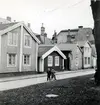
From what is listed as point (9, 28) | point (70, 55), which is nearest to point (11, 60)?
point (9, 28)

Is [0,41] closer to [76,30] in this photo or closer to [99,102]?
[99,102]

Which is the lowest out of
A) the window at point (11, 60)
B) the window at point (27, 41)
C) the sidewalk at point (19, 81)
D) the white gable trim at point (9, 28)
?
the sidewalk at point (19, 81)

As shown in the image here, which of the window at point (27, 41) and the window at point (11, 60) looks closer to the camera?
the window at point (11, 60)

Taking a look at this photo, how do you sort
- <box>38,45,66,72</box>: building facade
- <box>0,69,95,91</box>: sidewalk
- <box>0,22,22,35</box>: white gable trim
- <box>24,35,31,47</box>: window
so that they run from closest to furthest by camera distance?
<box>0,69,95,91</box>: sidewalk < <box>0,22,22,35</box>: white gable trim < <box>24,35,31,47</box>: window < <box>38,45,66,72</box>: building facade

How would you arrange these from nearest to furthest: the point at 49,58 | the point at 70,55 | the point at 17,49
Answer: the point at 17,49, the point at 49,58, the point at 70,55

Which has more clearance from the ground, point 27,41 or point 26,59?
point 27,41

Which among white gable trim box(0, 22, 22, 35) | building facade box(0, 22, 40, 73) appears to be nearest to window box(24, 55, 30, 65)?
building facade box(0, 22, 40, 73)

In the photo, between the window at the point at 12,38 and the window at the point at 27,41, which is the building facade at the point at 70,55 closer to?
the window at the point at 27,41

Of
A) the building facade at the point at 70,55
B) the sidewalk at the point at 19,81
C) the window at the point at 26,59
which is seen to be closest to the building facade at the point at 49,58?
the window at the point at 26,59

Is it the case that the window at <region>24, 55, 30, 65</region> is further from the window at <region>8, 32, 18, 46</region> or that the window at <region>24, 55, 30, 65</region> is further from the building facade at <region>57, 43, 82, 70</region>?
the building facade at <region>57, 43, 82, 70</region>

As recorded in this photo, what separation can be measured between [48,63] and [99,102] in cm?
2597

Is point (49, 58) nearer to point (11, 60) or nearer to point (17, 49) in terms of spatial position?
point (17, 49)

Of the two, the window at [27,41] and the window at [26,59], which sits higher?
the window at [27,41]

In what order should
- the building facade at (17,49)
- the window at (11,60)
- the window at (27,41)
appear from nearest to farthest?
the building facade at (17,49) < the window at (11,60) < the window at (27,41)
